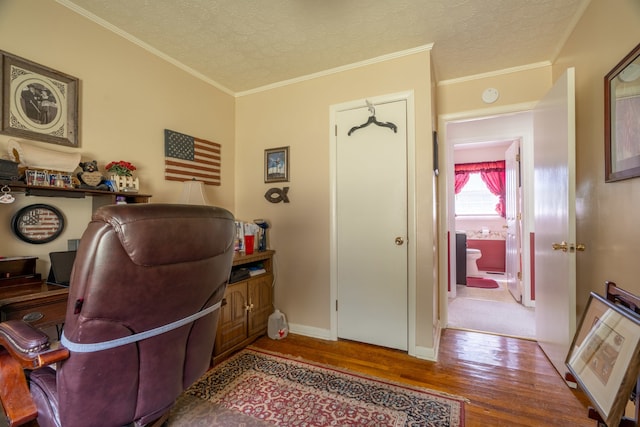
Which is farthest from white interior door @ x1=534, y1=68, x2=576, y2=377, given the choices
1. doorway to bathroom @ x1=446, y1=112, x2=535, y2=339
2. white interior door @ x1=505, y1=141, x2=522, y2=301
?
white interior door @ x1=505, y1=141, x2=522, y2=301

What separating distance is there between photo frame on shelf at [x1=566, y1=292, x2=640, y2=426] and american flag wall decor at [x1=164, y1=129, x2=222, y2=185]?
2.71 meters

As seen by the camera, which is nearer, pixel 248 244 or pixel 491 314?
pixel 248 244

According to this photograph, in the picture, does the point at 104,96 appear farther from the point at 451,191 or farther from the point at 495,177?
the point at 495,177

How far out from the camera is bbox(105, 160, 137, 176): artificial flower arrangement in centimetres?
184

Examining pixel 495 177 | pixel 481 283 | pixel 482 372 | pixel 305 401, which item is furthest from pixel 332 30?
pixel 495 177

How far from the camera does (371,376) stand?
1.92m

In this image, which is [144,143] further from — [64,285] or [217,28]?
[64,285]

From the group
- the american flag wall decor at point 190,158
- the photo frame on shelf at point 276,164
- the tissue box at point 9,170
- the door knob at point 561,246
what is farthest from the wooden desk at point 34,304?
the door knob at point 561,246

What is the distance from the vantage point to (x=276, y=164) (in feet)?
9.16

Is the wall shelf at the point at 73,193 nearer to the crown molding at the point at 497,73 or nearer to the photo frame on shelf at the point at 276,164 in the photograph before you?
the photo frame on shelf at the point at 276,164

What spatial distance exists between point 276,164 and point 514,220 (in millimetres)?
3607

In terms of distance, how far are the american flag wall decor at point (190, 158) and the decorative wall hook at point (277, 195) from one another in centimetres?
54

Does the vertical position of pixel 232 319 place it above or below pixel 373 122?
below

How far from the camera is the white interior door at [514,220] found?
376 centimetres
